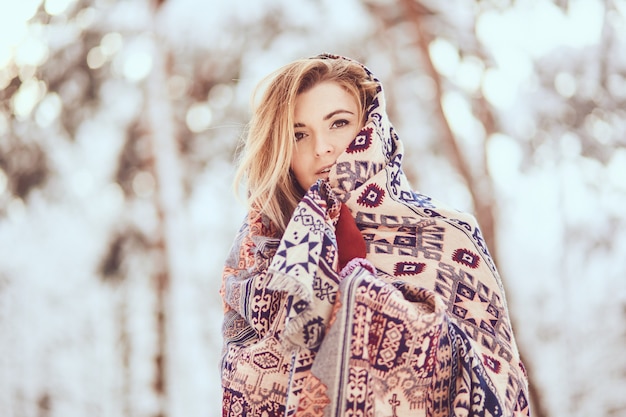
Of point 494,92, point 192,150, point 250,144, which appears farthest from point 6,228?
point 494,92

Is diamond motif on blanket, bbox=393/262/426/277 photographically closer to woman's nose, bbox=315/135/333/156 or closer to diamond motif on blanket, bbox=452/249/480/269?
diamond motif on blanket, bbox=452/249/480/269

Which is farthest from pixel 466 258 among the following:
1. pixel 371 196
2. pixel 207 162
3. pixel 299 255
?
pixel 207 162

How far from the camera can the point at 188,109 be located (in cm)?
462

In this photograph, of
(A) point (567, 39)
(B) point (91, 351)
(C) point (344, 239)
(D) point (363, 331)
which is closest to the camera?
(D) point (363, 331)

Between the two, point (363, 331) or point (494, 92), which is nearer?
point (363, 331)

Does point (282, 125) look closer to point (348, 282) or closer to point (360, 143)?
point (360, 143)

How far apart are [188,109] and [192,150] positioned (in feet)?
0.91

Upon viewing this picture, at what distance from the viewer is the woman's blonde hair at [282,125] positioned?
201 cm

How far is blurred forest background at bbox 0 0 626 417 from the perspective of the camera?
3.99 metres

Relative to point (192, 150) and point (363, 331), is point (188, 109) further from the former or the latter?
point (363, 331)

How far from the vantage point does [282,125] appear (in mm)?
2008

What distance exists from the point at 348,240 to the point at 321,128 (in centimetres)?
40

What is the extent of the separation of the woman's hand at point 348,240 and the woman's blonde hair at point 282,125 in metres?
0.33

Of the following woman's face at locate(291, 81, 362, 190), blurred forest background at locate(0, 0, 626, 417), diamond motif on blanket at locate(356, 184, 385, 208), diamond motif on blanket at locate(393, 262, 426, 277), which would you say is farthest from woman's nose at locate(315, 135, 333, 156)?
blurred forest background at locate(0, 0, 626, 417)
